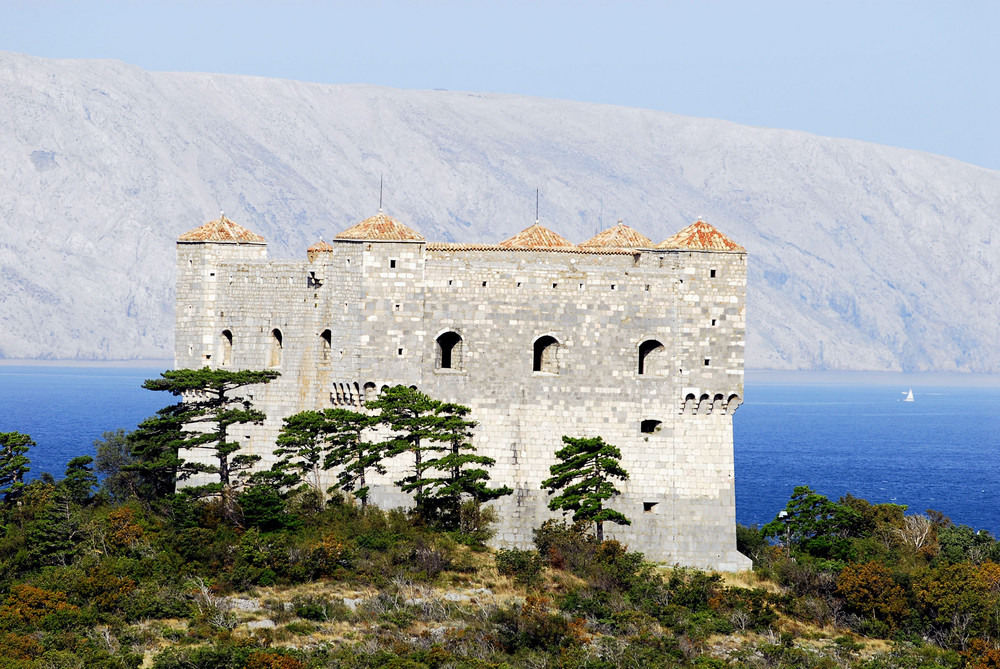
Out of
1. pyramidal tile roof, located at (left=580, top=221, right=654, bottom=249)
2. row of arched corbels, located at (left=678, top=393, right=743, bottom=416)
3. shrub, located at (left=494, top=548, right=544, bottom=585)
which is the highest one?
pyramidal tile roof, located at (left=580, top=221, right=654, bottom=249)

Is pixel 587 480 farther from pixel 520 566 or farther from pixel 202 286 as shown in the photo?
pixel 202 286

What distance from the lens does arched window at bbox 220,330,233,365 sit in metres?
54.0

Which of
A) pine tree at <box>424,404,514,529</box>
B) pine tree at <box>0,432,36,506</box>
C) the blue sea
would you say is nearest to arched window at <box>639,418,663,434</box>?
pine tree at <box>424,404,514,529</box>

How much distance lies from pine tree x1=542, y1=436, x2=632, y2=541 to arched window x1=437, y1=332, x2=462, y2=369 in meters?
4.77

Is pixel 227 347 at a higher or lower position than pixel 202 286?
lower

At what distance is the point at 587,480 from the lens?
160 feet

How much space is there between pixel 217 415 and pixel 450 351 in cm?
846

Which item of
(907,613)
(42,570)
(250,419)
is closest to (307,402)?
(250,419)

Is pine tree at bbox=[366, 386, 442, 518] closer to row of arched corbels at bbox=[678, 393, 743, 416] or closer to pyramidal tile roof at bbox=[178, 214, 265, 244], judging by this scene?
row of arched corbels at bbox=[678, 393, 743, 416]

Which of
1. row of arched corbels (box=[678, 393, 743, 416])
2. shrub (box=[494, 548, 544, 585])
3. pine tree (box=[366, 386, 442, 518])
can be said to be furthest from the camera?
row of arched corbels (box=[678, 393, 743, 416])

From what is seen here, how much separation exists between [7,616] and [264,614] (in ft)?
23.8

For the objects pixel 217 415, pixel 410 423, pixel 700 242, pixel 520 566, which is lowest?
pixel 520 566

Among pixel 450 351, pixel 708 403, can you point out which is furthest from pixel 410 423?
pixel 708 403

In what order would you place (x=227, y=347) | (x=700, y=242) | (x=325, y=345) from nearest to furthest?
(x=700, y=242) → (x=325, y=345) → (x=227, y=347)
